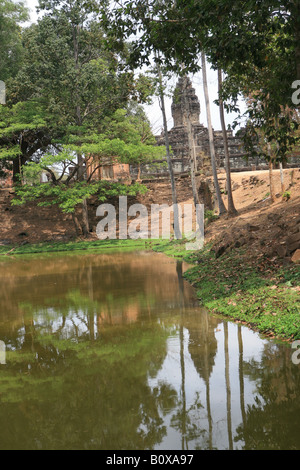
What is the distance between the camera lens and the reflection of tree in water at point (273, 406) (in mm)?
3629

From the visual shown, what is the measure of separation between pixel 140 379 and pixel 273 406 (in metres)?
1.57

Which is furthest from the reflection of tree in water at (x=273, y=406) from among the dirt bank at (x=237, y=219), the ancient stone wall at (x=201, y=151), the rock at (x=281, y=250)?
the ancient stone wall at (x=201, y=151)

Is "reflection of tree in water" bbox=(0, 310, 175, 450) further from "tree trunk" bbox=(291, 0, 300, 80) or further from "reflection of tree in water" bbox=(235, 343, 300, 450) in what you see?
"tree trunk" bbox=(291, 0, 300, 80)

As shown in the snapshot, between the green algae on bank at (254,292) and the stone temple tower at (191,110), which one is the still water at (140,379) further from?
the stone temple tower at (191,110)

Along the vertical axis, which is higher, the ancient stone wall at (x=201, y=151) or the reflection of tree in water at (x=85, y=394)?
the ancient stone wall at (x=201, y=151)

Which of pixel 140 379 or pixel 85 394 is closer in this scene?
pixel 85 394

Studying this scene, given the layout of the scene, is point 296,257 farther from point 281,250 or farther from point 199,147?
point 199,147

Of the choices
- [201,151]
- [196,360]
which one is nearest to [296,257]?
[196,360]

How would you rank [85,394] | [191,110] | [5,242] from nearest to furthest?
[85,394], [5,242], [191,110]

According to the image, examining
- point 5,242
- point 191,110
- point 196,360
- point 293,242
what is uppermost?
point 191,110

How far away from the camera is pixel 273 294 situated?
7.50 meters

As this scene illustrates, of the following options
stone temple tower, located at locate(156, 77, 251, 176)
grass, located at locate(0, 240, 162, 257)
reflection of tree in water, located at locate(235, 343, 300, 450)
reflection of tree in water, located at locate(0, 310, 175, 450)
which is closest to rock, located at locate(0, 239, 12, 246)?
grass, located at locate(0, 240, 162, 257)

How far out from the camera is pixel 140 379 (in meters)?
5.09

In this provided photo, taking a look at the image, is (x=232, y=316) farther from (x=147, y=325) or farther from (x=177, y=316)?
(x=147, y=325)
